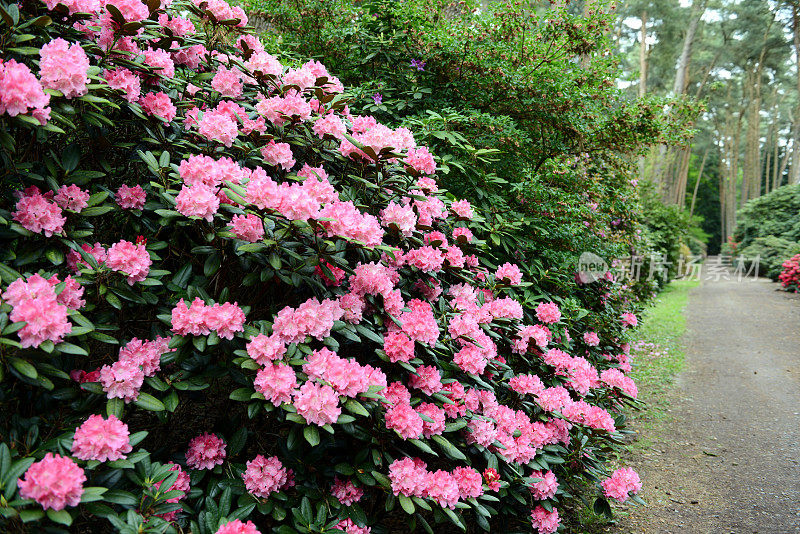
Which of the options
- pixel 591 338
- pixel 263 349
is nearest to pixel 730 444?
pixel 591 338

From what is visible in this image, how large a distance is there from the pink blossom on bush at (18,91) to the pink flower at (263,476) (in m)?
1.14

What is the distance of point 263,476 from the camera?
148cm

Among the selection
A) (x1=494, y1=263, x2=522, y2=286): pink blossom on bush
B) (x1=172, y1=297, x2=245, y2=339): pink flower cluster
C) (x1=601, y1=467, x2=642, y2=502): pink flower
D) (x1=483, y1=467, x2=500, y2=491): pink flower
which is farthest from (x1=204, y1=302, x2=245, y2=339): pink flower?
(x1=601, y1=467, x2=642, y2=502): pink flower

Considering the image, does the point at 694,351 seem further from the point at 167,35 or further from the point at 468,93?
the point at 167,35

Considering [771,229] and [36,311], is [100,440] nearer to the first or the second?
[36,311]

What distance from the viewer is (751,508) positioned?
9.53 ft

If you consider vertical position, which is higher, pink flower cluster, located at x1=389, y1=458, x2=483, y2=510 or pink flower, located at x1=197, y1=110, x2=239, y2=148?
pink flower, located at x1=197, y1=110, x2=239, y2=148

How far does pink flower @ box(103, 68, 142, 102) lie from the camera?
160 centimetres

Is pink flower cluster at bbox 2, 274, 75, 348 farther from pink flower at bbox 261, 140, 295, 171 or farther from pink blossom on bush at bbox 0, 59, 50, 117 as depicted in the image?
pink flower at bbox 261, 140, 295, 171

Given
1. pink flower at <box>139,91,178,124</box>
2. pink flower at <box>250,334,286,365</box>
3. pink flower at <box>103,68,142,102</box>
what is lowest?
pink flower at <box>250,334,286,365</box>

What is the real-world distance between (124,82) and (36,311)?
2.76 feet

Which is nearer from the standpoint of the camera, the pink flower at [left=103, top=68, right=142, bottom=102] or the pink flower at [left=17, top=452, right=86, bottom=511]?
the pink flower at [left=17, top=452, right=86, bottom=511]

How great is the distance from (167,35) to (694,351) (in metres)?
7.42

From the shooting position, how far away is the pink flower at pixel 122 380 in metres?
1.35
